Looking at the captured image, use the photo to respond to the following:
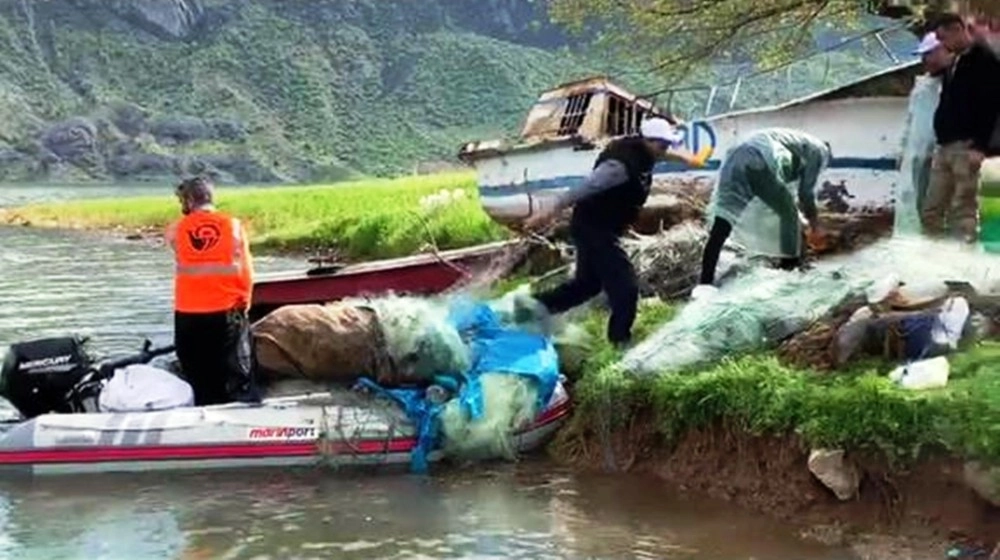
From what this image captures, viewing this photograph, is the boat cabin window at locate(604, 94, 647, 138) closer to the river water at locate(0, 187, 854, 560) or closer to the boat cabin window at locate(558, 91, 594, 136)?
the boat cabin window at locate(558, 91, 594, 136)

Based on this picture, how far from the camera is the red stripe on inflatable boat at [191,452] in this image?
9531 mm

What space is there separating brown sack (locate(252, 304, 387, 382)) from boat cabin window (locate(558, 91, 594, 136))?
997 centimetres

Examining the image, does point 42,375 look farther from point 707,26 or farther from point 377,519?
point 707,26

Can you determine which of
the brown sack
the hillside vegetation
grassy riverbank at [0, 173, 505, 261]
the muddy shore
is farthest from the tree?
the hillside vegetation

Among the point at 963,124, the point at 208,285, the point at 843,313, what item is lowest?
the point at 843,313

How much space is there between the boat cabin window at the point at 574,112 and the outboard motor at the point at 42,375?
10.5 metres

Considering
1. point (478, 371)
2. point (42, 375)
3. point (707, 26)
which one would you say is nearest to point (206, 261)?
point (42, 375)

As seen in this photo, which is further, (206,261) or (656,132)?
(656,132)

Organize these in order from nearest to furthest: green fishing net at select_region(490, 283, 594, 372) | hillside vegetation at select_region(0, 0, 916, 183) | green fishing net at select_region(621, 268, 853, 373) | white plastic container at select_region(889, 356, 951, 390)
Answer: white plastic container at select_region(889, 356, 951, 390), green fishing net at select_region(621, 268, 853, 373), green fishing net at select_region(490, 283, 594, 372), hillside vegetation at select_region(0, 0, 916, 183)

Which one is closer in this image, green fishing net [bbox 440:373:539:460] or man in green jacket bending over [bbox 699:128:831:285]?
green fishing net [bbox 440:373:539:460]

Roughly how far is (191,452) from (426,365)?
1669mm

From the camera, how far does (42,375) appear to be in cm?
1002

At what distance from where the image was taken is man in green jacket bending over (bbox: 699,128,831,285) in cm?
1073

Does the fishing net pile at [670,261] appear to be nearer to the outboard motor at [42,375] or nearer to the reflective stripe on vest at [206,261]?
the reflective stripe on vest at [206,261]
